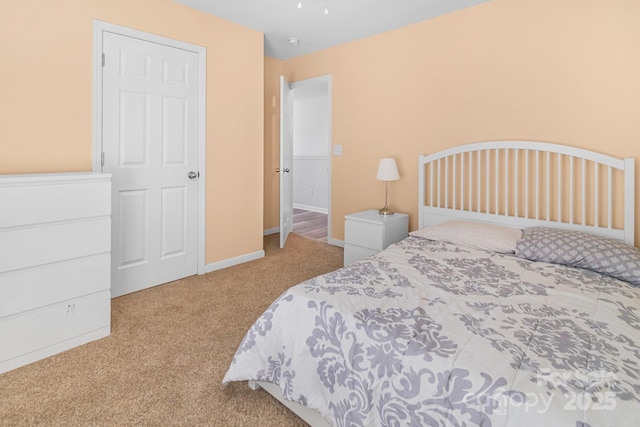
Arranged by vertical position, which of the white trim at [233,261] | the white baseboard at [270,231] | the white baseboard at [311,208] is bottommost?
the white trim at [233,261]

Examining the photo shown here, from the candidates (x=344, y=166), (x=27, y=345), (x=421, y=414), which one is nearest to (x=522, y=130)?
(x=344, y=166)

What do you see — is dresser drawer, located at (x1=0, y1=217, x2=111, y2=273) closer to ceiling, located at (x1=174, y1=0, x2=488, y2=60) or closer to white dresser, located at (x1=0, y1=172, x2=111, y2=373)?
white dresser, located at (x1=0, y1=172, x2=111, y2=373)

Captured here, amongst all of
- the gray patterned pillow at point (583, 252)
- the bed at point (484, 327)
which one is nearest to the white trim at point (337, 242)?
the bed at point (484, 327)

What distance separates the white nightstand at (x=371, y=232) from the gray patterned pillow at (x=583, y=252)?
1.11m

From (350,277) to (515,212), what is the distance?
5.77ft

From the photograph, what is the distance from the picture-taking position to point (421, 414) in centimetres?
104

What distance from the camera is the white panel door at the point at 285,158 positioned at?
3955 millimetres

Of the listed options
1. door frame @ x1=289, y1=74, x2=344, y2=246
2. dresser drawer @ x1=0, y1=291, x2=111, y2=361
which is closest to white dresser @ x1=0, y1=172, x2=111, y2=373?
dresser drawer @ x1=0, y1=291, x2=111, y2=361

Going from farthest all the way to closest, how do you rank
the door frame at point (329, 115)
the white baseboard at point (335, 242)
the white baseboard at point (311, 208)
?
the white baseboard at point (311, 208)
the white baseboard at point (335, 242)
the door frame at point (329, 115)

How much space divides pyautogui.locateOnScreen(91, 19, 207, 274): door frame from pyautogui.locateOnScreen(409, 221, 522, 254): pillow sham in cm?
200

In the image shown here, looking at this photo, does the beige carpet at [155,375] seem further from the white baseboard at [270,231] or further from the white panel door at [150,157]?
the white baseboard at [270,231]

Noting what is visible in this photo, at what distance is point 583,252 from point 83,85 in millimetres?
3492

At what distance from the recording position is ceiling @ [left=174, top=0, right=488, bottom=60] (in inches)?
114

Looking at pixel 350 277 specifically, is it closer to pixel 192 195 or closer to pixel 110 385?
pixel 110 385
